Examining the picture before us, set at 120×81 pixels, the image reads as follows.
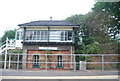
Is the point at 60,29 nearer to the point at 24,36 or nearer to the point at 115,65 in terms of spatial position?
the point at 24,36

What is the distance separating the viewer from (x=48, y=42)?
1257 centimetres

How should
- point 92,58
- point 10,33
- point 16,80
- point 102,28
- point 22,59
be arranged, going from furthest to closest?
1. point 10,33
2. point 102,28
3. point 22,59
4. point 92,58
5. point 16,80

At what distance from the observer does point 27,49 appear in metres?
12.8

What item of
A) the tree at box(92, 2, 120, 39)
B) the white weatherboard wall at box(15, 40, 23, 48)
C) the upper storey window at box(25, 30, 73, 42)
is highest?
the tree at box(92, 2, 120, 39)

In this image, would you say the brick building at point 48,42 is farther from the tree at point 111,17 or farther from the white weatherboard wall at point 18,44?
the tree at point 111,17

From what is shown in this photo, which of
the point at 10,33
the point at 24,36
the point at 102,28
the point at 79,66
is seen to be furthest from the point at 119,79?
the point at 10,33

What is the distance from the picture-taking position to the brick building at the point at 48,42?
12266 millimetres

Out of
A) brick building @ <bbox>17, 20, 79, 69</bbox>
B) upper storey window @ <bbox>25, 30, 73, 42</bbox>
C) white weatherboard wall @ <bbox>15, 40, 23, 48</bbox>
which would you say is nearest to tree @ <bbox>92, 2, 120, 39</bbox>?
brick building @ <bbox>17, 20, 79, 69</bbox>

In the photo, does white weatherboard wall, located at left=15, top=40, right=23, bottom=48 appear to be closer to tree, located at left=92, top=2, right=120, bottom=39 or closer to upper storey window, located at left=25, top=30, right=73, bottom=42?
upper storey window, located at left=25, top=30, right=73, bottom=42

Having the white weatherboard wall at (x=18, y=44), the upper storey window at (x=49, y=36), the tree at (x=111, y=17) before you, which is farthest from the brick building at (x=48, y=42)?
the tree at (x=111, y=17)

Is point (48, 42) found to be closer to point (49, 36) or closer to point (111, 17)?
point (49, 36)

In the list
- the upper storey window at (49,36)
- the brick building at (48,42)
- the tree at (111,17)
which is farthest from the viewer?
the tree at (111,17)

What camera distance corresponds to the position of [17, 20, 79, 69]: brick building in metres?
12.3

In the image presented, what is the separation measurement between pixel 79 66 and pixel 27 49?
578 cm
